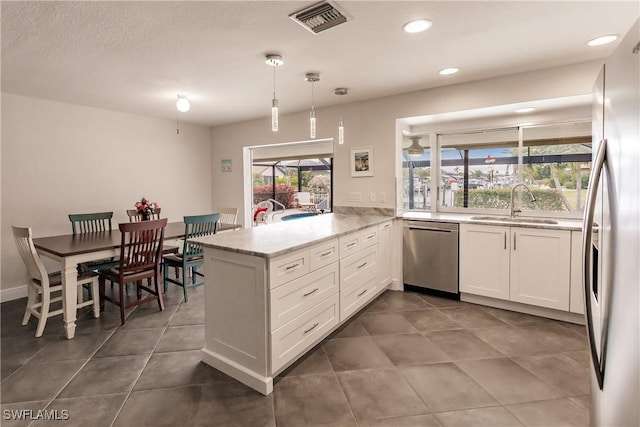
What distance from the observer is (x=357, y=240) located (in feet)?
9.69

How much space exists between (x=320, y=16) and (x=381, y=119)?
Answer: 2.02 m

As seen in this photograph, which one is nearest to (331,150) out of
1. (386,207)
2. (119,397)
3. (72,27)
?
(386,207)

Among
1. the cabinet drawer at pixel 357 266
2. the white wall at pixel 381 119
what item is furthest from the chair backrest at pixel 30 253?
the white wall at pixel 381 119

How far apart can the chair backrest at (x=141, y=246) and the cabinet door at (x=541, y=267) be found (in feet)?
11.3

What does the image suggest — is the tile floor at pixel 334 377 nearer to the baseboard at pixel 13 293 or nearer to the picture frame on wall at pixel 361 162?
the baseboard at pixel 13 293

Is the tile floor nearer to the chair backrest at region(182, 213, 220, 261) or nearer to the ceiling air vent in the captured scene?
the chair backrest at region(182, 213, 220, 261)

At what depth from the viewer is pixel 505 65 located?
2822 mm

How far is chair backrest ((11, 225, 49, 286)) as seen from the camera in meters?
2.70

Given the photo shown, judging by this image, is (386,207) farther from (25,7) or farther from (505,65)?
(25,7)

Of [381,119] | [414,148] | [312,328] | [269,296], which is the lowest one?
[312,328]

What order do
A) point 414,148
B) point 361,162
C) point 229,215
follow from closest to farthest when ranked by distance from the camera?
point 361,162 < point 414,148 < point 229,215

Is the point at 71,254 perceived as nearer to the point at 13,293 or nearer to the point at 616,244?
the point at 13,293

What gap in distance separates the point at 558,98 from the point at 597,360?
8.93ft

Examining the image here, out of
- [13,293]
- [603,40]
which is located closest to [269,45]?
[603,40]
